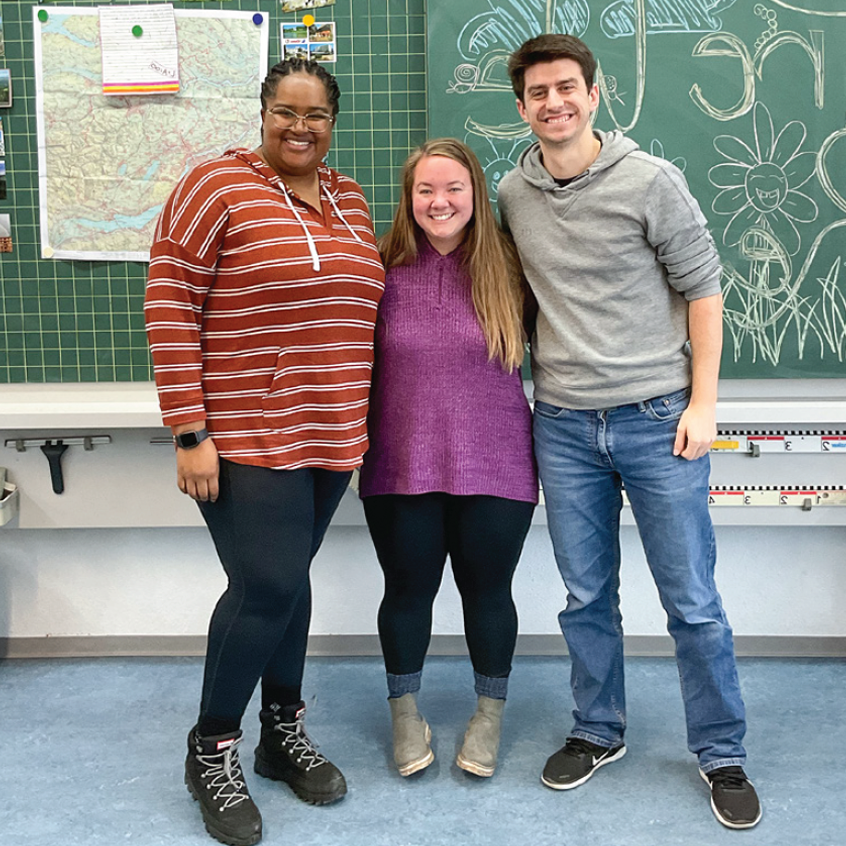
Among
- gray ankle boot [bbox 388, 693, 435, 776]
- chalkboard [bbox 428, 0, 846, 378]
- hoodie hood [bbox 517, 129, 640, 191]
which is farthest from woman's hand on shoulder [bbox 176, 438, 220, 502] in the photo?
chalkboard [bbox 428, 0, 846, 378]

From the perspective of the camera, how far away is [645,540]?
1847 mm

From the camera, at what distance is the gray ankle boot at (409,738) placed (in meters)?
1.97

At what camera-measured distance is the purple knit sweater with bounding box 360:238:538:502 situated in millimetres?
1788

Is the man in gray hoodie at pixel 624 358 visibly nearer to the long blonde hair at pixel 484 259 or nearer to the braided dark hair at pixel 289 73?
the long blonde hair at pixel 484 259

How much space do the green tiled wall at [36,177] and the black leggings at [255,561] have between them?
2.87 ft

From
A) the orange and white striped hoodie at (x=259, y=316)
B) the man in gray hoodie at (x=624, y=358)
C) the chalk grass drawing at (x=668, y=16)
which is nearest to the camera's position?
the orange and white striped hoodie at (x=259, y=316)

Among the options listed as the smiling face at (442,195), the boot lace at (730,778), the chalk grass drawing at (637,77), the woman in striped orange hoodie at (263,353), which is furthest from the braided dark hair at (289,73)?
the boot lace at (730,778)

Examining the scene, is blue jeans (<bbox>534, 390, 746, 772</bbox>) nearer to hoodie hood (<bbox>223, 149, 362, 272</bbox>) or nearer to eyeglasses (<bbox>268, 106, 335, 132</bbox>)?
hoodie hood (<bbox>223, 149, 362, 272</bbox>)

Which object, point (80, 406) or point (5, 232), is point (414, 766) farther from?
point (5, 232)

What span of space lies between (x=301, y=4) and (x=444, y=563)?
1.41 metres

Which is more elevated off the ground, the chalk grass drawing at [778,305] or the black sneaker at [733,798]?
the chalk grass drawing at [778,305]

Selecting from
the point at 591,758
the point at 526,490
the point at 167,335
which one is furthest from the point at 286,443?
the point at 591,758

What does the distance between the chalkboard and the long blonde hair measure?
0.54 metres

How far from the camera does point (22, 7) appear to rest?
7.53ft
